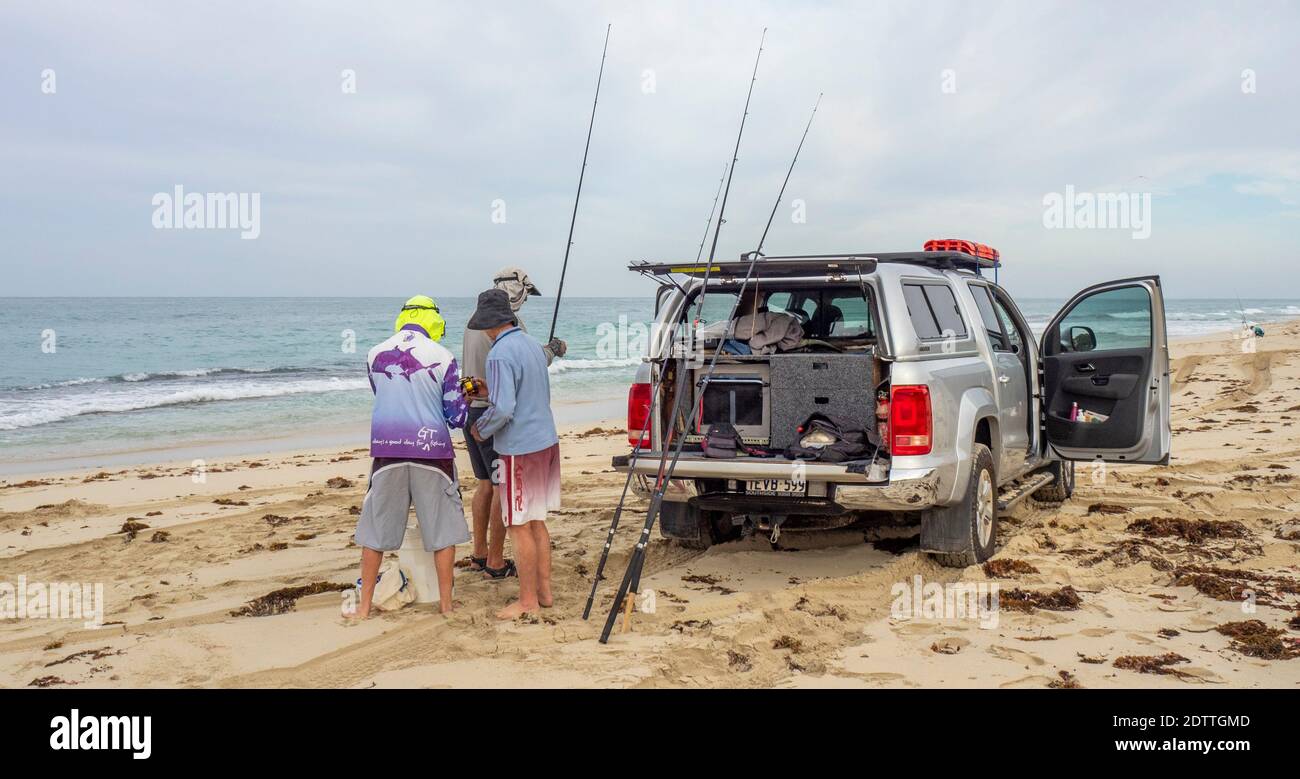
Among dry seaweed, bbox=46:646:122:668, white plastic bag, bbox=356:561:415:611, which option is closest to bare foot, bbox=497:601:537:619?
white plastic bag, bbox=356:561:415:611

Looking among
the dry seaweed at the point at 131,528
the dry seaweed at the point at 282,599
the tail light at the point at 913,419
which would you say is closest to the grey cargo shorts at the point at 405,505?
the dry seaweed at the point at 282,599

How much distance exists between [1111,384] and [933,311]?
1.79 metres

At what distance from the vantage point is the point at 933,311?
6.07m

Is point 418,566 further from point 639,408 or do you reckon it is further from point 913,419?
point 913,419

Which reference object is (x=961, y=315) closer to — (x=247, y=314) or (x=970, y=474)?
(x=970, y=474)

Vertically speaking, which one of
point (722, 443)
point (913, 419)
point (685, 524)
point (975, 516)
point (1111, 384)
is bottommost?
point (685, 524)

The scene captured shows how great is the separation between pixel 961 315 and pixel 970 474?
1.23m

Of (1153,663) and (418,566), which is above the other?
(418,566)

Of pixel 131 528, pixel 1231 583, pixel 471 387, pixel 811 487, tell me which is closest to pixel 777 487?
pixel 811 487

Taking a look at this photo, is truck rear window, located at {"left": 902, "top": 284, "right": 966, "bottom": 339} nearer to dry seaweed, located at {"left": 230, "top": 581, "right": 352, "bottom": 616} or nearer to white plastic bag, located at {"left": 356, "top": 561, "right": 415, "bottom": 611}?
white plastic bag, located at {"left": 356, "top": 561, "right": 415, "bottom": 611}

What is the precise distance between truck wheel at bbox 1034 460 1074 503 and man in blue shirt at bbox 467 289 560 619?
465cm

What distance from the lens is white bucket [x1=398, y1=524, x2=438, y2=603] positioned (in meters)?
5.29

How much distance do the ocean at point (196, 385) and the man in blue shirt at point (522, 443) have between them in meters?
8.66

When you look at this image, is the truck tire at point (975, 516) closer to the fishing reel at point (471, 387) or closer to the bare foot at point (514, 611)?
the bare foot at point (514, 611)
